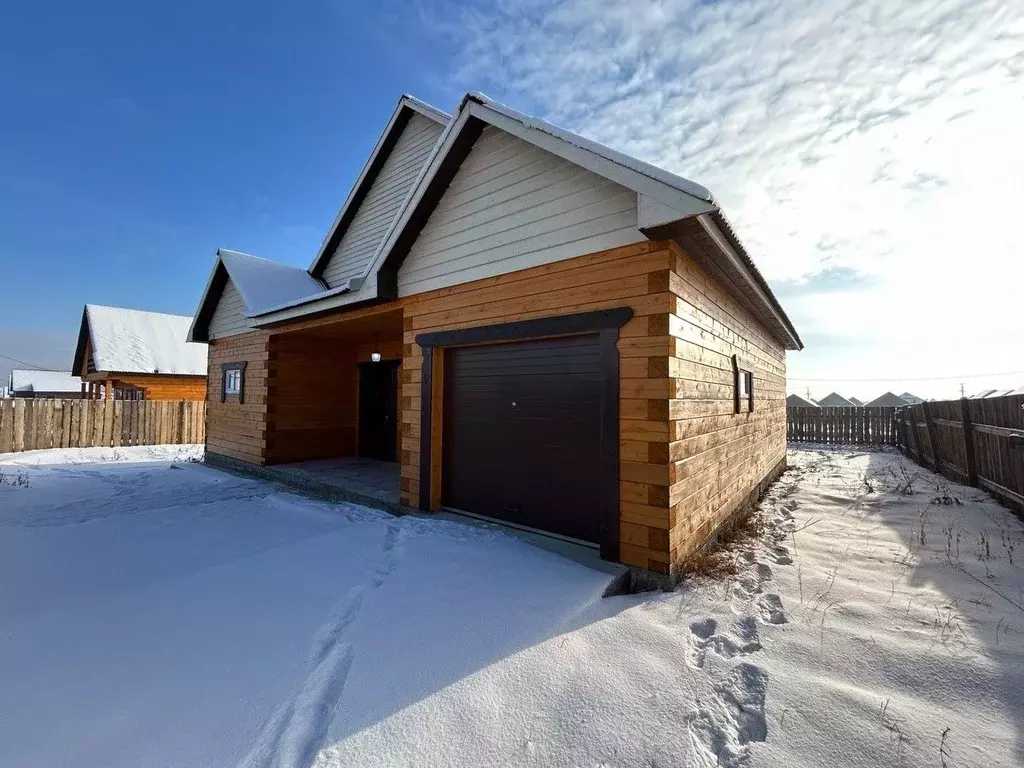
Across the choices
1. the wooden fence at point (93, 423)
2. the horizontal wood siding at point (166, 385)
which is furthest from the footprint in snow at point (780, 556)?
the horizontal wood siding at point (166, 385)

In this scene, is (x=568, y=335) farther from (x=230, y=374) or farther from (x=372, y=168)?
(x=230, y=374)

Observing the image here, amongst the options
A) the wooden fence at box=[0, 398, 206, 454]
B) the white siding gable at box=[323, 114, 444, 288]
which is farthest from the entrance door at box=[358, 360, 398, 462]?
the wooden fence at box=[0, 398, 206, 454]

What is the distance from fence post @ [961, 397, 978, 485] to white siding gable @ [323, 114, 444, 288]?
1181 cm

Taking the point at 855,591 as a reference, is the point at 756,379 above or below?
above

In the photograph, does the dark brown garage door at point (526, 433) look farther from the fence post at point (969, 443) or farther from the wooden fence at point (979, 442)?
the fence post at point (969, 443)

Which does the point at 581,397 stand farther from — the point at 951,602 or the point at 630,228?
the point at 951,602

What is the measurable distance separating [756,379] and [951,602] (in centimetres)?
466

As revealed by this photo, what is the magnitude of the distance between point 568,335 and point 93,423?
17911 millimetres

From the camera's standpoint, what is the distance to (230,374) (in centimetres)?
1066

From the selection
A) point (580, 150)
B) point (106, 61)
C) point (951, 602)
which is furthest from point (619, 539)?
point (106, 61)

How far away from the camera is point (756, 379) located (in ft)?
25.6

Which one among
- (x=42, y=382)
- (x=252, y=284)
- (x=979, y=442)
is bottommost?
(x=979, y=442)

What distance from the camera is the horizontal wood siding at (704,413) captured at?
4012 millimetres

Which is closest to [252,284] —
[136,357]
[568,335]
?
[568,335]
